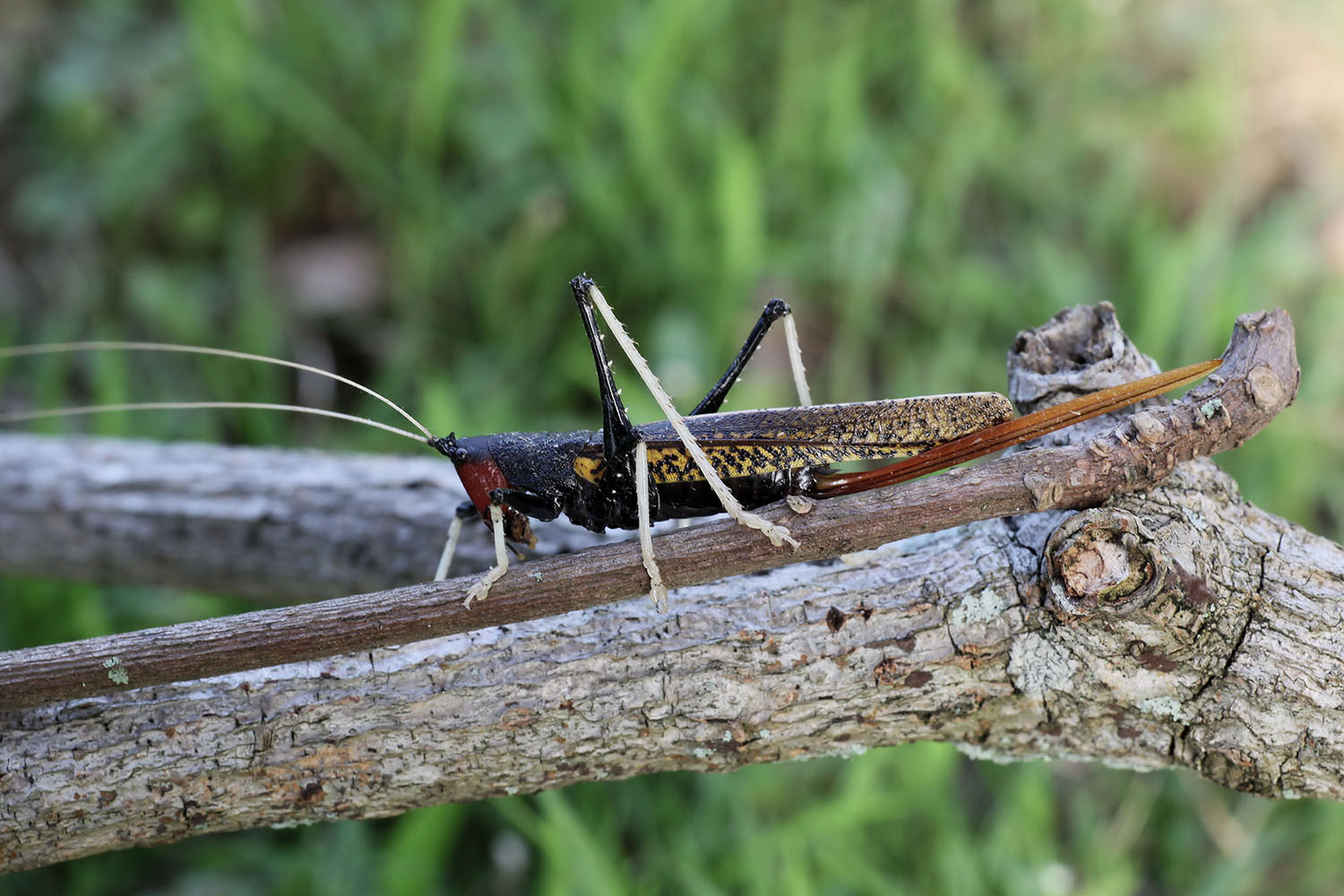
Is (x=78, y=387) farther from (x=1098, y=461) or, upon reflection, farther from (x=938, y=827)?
(x=1098, y=461)

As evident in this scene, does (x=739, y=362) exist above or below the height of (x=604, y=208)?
below

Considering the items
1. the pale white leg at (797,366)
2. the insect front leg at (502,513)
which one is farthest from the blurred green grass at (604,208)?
the insect front leg at (502,513)

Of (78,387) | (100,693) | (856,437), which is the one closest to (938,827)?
(856,437)

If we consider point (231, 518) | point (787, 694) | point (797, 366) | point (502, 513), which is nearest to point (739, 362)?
point (797, 366)

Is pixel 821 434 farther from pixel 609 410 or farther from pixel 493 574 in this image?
pixel 493 574

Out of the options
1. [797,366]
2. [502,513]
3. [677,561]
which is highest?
[797,366]

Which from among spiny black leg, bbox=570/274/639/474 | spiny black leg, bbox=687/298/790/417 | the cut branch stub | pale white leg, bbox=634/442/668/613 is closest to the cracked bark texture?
the cut branch stub

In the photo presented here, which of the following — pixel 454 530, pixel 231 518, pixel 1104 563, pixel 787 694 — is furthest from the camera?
pixel 231 518
